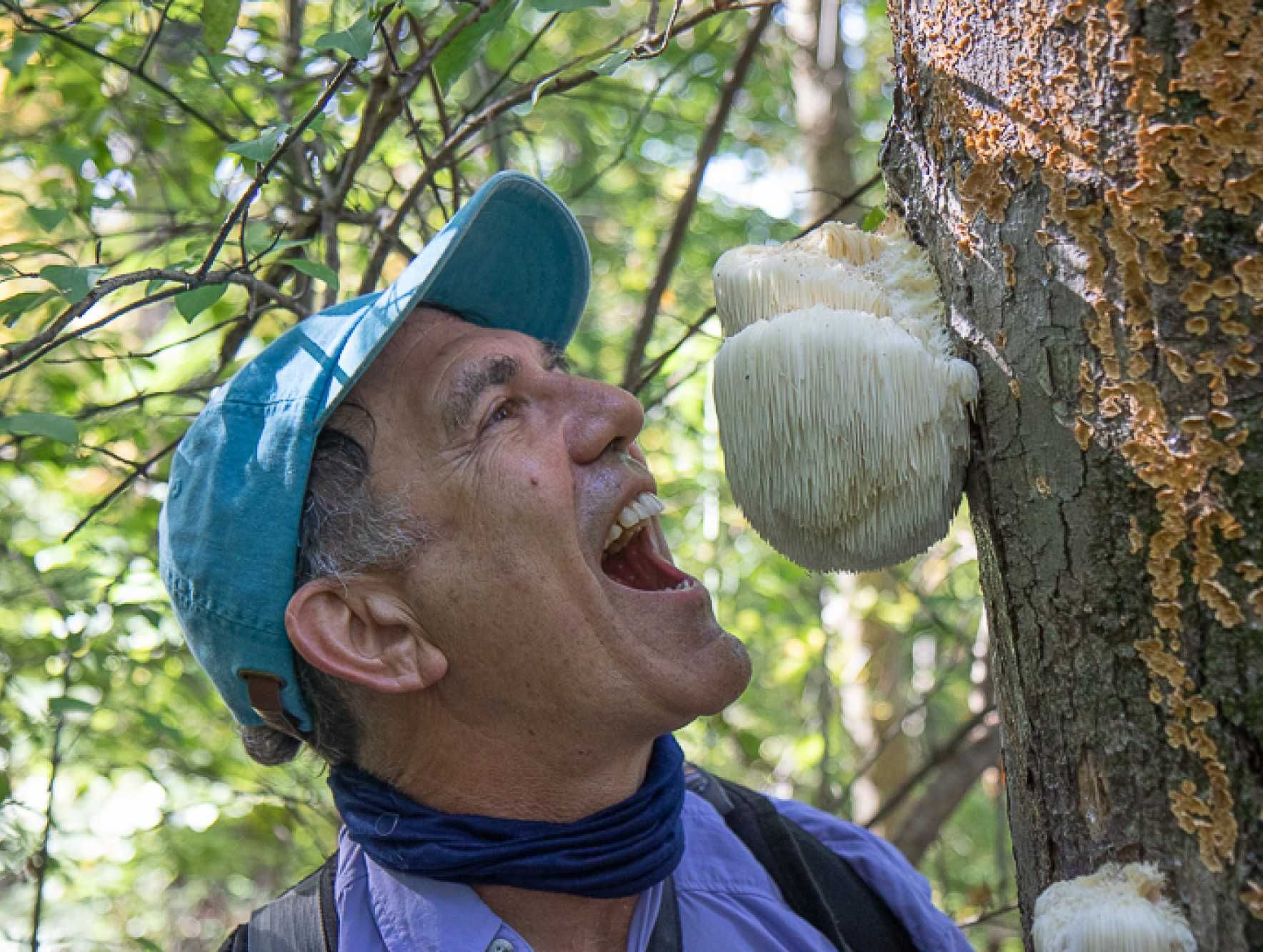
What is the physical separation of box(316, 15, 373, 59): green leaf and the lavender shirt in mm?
1194

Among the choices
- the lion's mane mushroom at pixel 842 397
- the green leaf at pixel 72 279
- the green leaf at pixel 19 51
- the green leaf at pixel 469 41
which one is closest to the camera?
the lion's mane mushroom at pixel 842 397

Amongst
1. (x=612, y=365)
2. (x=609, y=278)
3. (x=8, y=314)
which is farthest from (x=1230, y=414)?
(x=609, y=278)

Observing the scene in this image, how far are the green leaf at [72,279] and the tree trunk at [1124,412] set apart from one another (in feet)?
3.46

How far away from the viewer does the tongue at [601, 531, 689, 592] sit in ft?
6.19

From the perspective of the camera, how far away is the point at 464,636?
1.66 metres

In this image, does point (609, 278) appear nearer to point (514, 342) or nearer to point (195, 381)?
point (195, 381)

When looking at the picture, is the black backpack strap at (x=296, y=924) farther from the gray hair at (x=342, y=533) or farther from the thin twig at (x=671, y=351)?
the thin twig at (x=671, y=351)

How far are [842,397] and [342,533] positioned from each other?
920 millimetres

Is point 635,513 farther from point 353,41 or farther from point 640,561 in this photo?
point 353,41

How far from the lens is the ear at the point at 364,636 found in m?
1.68

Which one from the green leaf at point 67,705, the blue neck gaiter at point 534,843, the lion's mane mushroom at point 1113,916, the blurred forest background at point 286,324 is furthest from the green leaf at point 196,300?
the lion's mane mushroom at point 1113,916

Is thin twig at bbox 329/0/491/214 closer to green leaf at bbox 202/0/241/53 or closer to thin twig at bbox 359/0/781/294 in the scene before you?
thin twig at bbox 359/0/781/294

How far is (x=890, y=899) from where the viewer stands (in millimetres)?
1777

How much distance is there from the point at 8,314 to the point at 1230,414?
4.99ft
